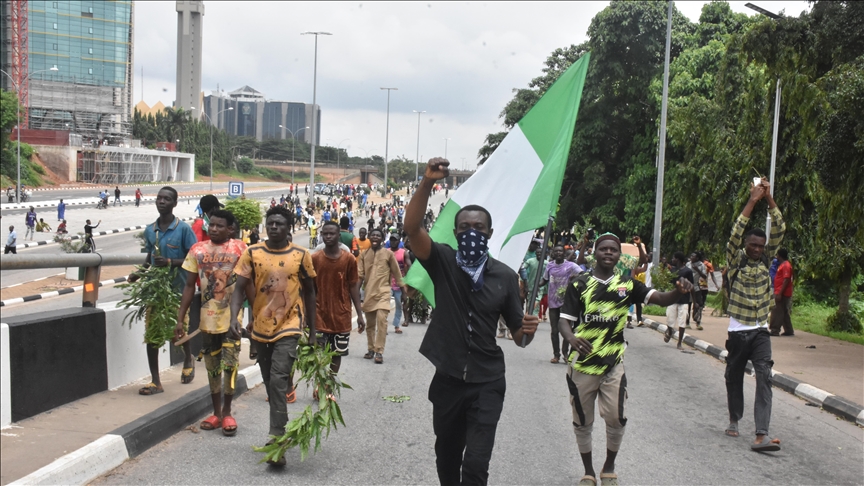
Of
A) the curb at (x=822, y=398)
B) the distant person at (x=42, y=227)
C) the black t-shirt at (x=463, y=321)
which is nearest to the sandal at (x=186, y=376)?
the black t-shirt at (x=463, y=321)

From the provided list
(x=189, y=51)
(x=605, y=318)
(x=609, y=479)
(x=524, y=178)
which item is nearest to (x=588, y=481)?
(x=609, y=479)

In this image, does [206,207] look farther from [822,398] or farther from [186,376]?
[822,398]

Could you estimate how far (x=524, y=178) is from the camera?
18.2 feet

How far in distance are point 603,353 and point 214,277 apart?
10.7 ft

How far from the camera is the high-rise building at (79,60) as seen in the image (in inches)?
3423

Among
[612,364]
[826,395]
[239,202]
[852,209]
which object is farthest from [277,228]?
[239,202]

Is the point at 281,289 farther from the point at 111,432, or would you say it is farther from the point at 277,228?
the point at 111,432

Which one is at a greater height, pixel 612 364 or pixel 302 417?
pixel 612 364

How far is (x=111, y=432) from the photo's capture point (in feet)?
19.5

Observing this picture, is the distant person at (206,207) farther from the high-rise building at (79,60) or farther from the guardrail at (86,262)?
the high-rise building at (79,60)

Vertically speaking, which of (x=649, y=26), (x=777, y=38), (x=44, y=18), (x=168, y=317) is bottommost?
(x=168, y=317)

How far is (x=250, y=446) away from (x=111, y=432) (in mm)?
1057

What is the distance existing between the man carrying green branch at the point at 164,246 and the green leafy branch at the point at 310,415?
1.93 metres

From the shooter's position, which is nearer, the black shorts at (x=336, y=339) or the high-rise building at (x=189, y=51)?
the black shorts at (x=336, y=339)
